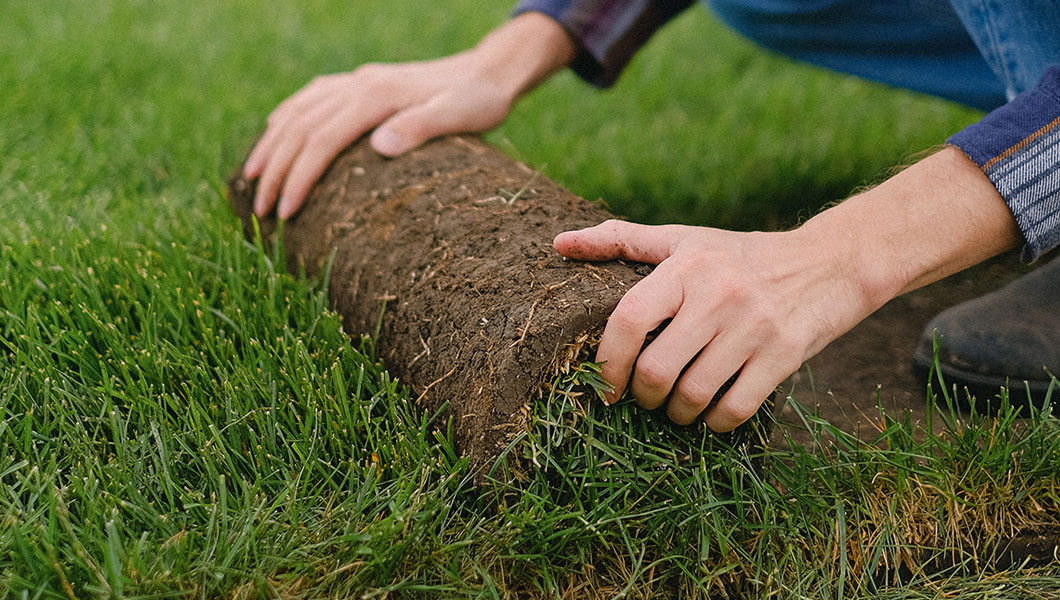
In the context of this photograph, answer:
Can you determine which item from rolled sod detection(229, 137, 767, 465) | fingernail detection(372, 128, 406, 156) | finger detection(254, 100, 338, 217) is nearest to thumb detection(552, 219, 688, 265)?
rolled sod detection(229, 137, 767, 465)

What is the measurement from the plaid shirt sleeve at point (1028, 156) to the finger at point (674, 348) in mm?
542

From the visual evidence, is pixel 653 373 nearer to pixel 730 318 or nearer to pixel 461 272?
pixel 730 318

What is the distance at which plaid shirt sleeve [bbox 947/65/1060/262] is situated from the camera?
4.39ft

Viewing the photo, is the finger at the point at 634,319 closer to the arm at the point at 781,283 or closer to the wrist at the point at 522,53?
the arm at the point at 781,283

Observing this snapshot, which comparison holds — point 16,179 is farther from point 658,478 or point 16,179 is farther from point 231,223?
point 658,478

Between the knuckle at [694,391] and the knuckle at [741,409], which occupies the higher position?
the knuckle at [694,391]

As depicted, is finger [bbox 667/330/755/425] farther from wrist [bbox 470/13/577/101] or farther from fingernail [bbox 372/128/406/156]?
wrist [bbox 470/13/577/101]

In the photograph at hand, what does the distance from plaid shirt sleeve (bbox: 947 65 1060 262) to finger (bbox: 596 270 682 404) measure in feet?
1.83

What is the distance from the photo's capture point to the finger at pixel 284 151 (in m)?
2.13

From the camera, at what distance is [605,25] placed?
8.04ft

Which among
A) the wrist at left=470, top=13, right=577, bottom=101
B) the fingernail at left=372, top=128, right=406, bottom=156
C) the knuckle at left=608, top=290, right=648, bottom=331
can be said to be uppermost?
the wrist at left=470, top=13, right=577, bottom=101

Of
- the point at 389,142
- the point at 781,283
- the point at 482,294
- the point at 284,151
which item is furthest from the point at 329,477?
the point at 284,151

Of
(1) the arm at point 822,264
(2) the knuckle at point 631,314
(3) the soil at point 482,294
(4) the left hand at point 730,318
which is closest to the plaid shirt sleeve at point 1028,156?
(1) the arm at point 822,264

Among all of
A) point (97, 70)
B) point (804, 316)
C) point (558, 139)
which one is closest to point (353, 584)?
point (804, 316)
